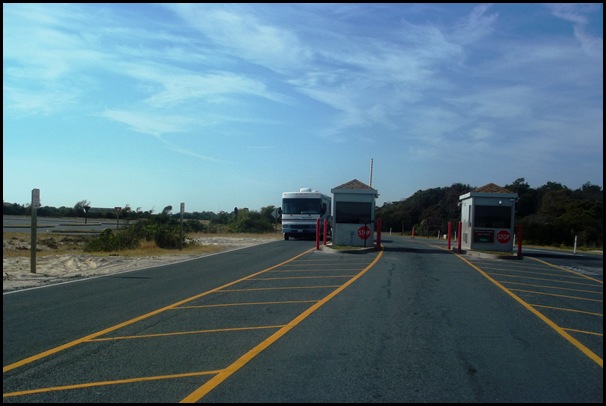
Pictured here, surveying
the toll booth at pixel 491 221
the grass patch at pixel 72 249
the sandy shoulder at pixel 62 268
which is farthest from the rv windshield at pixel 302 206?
the sandy shoulder at pixel 62 268

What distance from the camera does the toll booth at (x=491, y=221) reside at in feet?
86.9

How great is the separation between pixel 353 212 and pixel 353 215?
15cm

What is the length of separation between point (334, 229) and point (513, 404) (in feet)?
73.9

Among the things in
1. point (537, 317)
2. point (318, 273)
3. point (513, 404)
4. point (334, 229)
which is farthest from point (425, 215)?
point (513, 404)

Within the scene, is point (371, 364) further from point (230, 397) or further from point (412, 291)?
point (412, 291)

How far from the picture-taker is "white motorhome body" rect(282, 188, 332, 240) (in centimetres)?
3938

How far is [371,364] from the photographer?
7195 mm

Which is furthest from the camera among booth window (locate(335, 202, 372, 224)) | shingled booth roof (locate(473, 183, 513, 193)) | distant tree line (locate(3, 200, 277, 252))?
distant tree line (locate(3, 200, 277, 252))

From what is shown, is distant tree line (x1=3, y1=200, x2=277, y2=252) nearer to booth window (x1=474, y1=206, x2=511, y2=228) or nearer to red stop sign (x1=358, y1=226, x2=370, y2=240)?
red stop sign (x1=358, y1=226, x2=370, y2=240)

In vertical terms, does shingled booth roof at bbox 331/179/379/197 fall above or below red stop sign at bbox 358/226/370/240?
above

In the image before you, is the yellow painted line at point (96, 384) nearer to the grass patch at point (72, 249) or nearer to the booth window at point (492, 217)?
the grass patch at point (72, 249)

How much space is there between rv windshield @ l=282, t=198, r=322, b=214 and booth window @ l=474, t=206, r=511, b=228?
14.2m

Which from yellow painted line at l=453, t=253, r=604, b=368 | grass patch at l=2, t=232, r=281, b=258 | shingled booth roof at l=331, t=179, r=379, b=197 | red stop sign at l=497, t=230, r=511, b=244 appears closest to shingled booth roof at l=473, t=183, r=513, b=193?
red stop sign at l=497, t=230, r=511, b=244

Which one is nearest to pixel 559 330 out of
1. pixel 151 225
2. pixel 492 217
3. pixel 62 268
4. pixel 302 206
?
pixel 62 268
